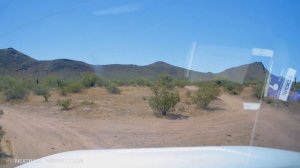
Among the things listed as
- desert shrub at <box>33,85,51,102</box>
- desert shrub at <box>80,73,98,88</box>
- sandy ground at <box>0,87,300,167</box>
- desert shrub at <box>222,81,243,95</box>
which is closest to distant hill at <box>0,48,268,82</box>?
desert shrub at <box>80,73,98,88</box>

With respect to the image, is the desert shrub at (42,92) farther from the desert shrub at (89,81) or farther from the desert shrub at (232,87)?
the desert shrub at (232,87)

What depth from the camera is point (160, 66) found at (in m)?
94.1

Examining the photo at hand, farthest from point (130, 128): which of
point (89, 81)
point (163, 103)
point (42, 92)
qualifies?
point (89, 81)

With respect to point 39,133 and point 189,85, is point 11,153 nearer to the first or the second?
point 39,133

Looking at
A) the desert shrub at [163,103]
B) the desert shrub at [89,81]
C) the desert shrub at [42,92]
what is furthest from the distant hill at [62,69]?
the desert shrub at [163,103]

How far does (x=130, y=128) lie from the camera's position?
18781 mm

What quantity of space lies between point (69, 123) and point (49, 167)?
16285 mm

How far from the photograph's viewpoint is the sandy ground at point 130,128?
1478cm

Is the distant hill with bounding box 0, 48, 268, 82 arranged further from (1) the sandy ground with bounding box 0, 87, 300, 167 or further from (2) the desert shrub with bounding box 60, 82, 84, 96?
(1) the sandy ground with bounding box 0, 87, 300, 167

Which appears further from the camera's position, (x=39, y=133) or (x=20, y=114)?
(x=20, y=114)

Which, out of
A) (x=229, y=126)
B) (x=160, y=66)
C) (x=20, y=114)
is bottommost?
(x=20, y=114)

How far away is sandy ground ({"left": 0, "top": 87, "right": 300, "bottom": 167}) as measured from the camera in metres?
14.8

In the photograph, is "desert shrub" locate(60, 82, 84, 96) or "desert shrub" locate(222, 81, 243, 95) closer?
"desert shrub" locate(60, 82, 84, 96)

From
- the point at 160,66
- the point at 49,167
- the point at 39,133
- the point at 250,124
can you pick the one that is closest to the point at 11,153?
the point at 39,133
